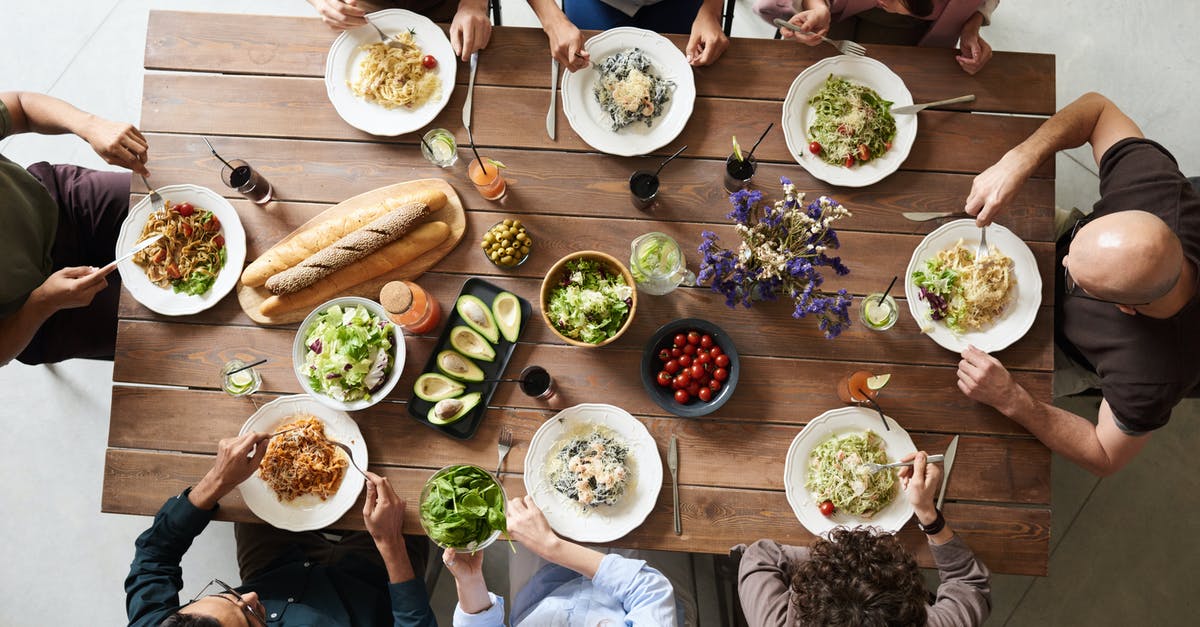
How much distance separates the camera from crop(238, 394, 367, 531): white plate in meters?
2.11

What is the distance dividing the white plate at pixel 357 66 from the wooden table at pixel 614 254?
0.05 metres

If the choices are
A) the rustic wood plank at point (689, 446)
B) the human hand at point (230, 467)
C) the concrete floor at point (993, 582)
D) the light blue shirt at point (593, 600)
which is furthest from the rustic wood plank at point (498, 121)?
the concrete floor at point (993, 582)

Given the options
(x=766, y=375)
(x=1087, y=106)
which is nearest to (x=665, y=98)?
(x=766, y=375)

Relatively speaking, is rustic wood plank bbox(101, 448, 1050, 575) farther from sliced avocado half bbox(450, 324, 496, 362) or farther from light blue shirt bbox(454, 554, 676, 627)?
sliced avocado half bbox(450, 324, 496, 362)

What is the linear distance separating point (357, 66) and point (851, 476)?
2055 millimetres

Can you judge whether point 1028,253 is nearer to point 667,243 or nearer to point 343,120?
point 667,243

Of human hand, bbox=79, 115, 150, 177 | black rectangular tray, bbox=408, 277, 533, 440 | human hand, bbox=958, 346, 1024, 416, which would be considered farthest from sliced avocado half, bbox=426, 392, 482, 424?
human hand, bbox=958, 346, 1024, 416

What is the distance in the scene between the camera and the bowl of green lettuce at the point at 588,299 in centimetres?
203

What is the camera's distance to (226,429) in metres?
2.19

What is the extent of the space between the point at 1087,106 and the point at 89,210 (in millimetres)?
3555

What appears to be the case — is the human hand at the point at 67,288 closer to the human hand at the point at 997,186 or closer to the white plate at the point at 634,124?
the white plate at the point at 634,124

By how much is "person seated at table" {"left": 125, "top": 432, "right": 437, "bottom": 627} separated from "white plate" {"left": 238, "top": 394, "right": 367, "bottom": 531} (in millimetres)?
41

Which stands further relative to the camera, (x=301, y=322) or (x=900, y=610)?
(x=301, y=322)

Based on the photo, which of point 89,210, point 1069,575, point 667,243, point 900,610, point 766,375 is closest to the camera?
point 900,610
